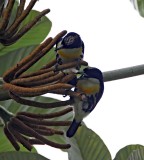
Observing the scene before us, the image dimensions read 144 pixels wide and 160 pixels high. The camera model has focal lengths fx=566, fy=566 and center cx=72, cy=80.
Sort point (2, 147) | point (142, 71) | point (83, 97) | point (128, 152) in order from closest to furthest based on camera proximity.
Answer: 1. point (83, 97)
2. point (142, 71)
3. point (128, 152)
4. point (2, 147)

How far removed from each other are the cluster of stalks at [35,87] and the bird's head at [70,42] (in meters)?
0.03

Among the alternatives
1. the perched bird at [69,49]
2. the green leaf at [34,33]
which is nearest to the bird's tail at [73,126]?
the perched bird at [69,49]

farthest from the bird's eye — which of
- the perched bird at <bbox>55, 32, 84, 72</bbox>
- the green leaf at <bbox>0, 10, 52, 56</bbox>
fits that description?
the green leaf at <bbox>0, 10, 52, 56</bbox>

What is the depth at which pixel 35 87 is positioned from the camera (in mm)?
1130

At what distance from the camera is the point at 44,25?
1.82 m

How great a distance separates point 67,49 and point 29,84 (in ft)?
0.34

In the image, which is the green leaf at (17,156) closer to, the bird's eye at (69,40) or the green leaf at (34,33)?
the bird's eye at (69,40)

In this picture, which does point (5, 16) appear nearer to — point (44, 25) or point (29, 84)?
point (29, 84)

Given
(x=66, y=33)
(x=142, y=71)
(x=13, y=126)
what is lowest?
(x=13, y=126)

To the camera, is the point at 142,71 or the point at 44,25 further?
the point at 44,25

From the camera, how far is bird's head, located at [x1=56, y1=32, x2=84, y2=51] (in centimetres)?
113

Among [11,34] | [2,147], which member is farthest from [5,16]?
[2,147]

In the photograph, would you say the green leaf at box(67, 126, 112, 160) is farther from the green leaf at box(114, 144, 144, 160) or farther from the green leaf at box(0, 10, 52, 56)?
the green leaf at box(0, 10, 52, 56)

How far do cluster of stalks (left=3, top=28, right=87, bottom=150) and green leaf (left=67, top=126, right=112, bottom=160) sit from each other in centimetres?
9
